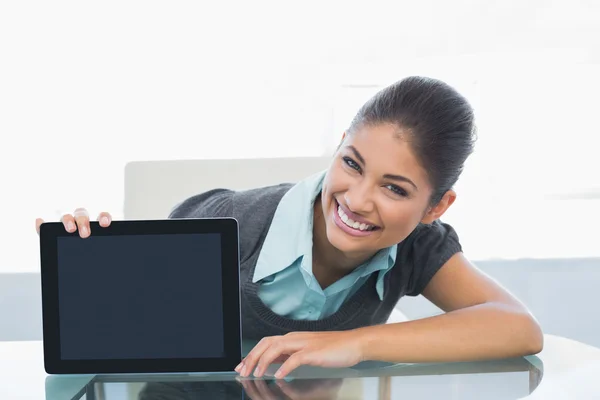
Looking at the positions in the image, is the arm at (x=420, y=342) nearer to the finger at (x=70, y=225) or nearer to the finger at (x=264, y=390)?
the finger at (x=264, y=390)

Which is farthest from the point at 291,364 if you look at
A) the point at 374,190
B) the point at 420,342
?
the point at 374,190

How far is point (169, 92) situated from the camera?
119 inches

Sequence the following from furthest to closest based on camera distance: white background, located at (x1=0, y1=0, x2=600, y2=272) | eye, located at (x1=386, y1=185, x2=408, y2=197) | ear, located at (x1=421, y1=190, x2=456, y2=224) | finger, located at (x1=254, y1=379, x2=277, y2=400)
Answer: white background, located at (x1=0, y1=0, x2=600, y2=272) < ear, located at (x1=421, y1=190, x2=456, y2=224) < eye, located at (x1=386, y1=185, x2=408, y2=197) < finger, located at (x1=254, y1=379, x2=277, y2=400)

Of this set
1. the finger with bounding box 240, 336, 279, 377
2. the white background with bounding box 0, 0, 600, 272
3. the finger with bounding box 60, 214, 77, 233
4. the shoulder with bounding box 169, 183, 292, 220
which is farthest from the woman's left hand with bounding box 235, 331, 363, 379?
the white background with bounding box 0, 0, 600, 272

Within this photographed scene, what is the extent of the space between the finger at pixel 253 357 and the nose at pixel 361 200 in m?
0.26

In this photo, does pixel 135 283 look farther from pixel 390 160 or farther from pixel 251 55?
pixel 251 55

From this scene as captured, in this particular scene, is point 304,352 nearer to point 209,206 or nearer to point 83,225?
point 83,225

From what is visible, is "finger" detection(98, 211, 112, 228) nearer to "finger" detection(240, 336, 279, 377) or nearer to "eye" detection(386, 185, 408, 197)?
"finger" detection(240, 336, 279, 377)

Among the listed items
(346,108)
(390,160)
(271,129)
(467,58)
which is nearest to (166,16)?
(271,129)

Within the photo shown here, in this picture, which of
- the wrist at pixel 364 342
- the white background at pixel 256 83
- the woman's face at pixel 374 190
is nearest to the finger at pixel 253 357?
the wrist at pixel 364 342

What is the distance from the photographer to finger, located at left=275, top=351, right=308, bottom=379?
3.31 feet

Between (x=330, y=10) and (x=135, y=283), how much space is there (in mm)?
2239

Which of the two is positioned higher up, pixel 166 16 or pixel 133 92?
pixel 166 16

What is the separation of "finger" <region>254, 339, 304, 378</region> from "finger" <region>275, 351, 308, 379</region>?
0.06 feet
